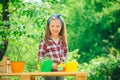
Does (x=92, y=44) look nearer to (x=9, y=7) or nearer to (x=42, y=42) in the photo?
(x=9, y=7)

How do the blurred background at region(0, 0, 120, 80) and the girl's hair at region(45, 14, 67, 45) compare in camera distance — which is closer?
the girl's hair at region(45, 14, 67, 45)

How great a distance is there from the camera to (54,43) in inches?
189

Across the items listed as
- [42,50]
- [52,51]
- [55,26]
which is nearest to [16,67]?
[42,50]

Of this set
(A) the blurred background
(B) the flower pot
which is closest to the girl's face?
(B) the flower pot

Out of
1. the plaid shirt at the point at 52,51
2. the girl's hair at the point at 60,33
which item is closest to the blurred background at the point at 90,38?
the girl's hair at the point at 60,33

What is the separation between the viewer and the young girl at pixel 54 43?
4730 millimetres

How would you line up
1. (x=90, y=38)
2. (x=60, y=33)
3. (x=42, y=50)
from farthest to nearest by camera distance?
(x=90, y=38)
(x=60, y=33)
(x=42, y=50)

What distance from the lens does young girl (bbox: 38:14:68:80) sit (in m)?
4.73

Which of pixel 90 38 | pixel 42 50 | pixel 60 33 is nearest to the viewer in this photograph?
pixel 42 50

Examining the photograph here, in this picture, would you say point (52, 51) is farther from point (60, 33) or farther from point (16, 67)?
point (16, 67)

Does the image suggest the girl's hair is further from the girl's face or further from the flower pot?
the flower pot

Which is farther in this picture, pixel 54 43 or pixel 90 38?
pixel 90 38

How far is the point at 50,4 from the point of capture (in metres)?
6.49

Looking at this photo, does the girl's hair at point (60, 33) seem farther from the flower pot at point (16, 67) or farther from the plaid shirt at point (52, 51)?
the flower pot at point (16, 67)
